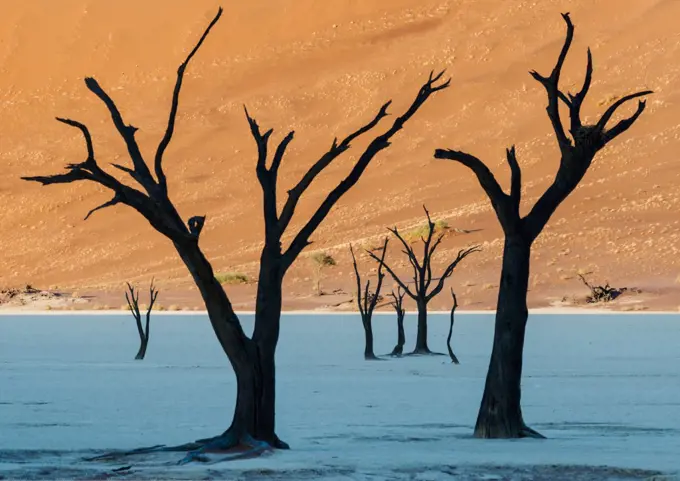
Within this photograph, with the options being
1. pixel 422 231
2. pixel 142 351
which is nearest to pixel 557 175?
pixel 142 351

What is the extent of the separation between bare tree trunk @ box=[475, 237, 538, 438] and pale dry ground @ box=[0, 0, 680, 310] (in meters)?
41.5

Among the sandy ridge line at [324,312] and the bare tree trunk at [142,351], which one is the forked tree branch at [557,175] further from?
the sandy ridge line at [324,312]

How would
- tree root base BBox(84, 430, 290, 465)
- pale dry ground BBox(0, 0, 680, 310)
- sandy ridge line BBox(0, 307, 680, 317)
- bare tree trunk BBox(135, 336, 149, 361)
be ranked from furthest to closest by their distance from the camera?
pale dry ground BBox(0, 0, 680, 310)
sandy ridge line BBox(0, 307, 680, 317)
bare tree trunk BBox(135, 336, 149, 361)
tree root base BBox(84, 430, 290, 465)

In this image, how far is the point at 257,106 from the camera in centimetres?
9794

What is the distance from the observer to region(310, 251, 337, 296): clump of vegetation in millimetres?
63750

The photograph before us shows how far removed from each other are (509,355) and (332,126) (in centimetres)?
8027

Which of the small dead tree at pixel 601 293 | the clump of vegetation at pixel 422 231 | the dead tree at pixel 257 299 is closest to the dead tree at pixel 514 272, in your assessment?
the dead tree at pixel 257 299

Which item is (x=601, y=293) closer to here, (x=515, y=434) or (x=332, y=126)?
(x=332, y=126)

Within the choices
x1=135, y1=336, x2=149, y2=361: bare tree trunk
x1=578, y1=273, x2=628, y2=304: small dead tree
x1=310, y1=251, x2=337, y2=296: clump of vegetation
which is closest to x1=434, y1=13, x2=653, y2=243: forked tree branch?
x1=135, y1=336, x2=149, y2=361: bare tree trunk

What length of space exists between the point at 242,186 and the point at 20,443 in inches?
2953

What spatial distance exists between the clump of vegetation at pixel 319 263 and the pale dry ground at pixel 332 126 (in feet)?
2.74

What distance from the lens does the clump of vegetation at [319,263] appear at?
63.8 m

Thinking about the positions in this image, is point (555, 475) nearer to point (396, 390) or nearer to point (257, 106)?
point (396, 390)

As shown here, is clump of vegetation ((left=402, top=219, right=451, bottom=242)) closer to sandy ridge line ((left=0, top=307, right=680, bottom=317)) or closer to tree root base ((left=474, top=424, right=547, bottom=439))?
sandy ridge line ((left=0, top=307, right=680, bottom=317))
